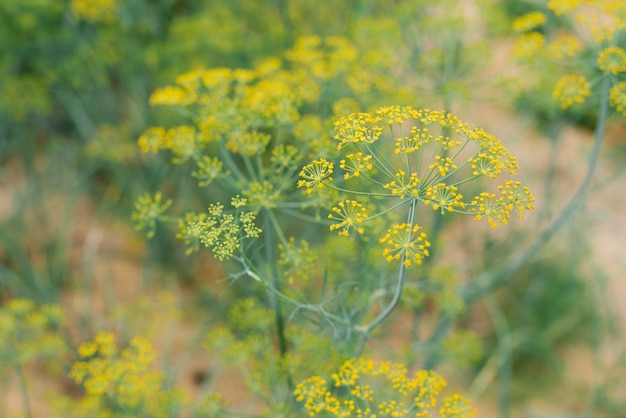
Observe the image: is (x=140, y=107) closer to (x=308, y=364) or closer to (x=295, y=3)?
(x=295, y=3)

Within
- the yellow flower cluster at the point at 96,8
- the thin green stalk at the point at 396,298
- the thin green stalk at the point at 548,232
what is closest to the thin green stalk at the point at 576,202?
the thin green stalk at the point at 548,232

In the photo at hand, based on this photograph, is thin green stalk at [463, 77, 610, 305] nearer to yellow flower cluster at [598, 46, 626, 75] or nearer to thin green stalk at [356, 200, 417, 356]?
yellow flower cluster at [598, 46, 626, 75]

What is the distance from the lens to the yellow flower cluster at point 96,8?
4.49 metres

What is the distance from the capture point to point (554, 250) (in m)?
5.33

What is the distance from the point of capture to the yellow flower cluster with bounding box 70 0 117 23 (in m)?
4.49

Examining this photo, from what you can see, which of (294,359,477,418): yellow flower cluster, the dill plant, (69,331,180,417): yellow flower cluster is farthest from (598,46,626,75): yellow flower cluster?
(69,331,180,417): yellow flower cluster

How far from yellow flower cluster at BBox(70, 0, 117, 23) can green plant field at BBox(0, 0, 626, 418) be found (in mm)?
29

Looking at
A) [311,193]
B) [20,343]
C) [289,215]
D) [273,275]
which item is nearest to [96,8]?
[289,215]

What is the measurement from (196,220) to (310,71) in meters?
1.69

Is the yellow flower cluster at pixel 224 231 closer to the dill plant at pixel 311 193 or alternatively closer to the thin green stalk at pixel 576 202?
the dill plant at pixel 311 193

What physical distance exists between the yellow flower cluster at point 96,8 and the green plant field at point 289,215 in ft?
0.09

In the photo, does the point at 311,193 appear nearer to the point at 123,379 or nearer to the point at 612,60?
the point at 123,379

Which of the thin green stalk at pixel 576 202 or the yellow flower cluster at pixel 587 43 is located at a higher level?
the yellow flower cluster at pixel 587 43

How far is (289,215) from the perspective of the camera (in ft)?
16.2
